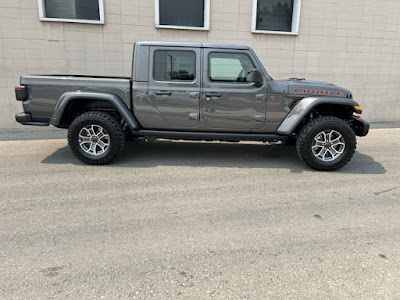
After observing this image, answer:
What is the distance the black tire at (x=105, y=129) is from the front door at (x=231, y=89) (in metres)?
1.44

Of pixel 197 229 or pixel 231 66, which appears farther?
pixel 231 66

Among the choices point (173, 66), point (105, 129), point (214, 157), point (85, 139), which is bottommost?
point (214, 157)

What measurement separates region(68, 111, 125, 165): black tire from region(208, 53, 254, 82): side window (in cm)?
176

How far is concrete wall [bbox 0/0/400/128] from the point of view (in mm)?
7461

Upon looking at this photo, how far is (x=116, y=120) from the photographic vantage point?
494cm

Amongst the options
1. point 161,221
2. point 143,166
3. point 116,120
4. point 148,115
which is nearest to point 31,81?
point 116,120

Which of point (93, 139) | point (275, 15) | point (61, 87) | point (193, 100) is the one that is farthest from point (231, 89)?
point (275, 15)

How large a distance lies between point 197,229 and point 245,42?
6705mm

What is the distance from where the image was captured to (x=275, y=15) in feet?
28.4

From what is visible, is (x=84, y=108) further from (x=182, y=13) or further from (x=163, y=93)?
(x=182, y=13)

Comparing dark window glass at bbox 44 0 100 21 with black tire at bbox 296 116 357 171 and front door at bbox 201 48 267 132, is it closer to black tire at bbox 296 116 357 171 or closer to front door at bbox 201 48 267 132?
front door at bbox 201 48 267 132

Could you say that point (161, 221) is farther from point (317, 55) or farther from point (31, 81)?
point (317, 55)

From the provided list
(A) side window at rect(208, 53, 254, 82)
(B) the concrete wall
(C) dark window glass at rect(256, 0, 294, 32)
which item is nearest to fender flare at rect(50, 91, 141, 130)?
(A) side window at rect(208, 53, 254, 82)

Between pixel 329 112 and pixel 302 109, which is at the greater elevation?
pixel 302 109
